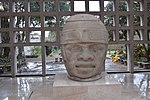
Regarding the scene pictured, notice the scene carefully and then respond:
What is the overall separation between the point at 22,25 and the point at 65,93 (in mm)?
5619

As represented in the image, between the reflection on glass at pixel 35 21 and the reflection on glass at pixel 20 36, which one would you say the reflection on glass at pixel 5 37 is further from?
the reflection on glass at pixel 35 21

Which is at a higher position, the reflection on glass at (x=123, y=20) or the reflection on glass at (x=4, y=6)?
the reflection on glass at (x=4, y=6)

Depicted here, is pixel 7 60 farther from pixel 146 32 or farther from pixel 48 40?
pixel 146 32

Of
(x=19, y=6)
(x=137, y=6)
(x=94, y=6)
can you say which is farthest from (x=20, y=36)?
(x=137, y=6)

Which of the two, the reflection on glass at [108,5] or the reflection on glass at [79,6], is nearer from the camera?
the reflection on glass at [79,6]

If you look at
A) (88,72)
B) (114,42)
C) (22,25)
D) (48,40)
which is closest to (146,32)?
(114,42)

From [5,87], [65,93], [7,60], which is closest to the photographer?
[65,93]

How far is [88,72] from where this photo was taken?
4.29 meters

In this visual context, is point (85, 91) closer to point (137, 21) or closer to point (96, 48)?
point (96, 48)

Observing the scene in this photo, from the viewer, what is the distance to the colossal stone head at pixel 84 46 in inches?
165

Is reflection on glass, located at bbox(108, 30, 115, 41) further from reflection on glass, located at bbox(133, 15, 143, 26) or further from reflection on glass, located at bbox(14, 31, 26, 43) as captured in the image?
reflection on glass, located at bbox(14, 31, 26, 43)

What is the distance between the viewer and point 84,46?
4.23 meters

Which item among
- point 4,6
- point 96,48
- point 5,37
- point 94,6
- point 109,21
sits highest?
point 4,6

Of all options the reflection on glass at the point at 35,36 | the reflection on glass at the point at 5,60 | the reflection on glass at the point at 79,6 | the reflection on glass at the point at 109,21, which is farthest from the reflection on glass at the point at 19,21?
the reflection on glass at the point at 109,21
